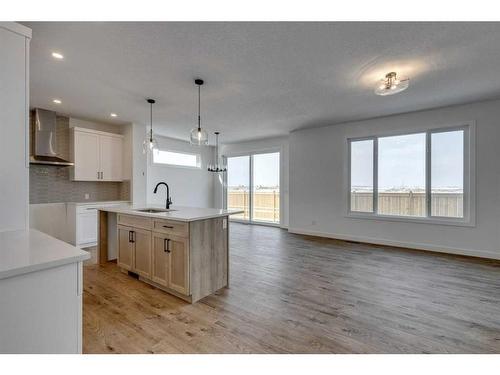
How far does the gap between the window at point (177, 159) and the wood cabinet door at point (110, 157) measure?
108 cm

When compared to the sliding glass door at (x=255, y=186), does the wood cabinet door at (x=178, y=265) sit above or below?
below

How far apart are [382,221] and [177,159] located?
19.1 feet

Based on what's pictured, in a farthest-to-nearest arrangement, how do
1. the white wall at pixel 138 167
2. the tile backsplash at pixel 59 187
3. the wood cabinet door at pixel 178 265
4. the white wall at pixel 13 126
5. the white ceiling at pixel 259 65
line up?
the white wall at pixel 138 167
the tile backsplash at pixel 59 187
the wood cabinet door at pixel 178 265
the white ceiling at pixel 259 65
the white wall at pixel 13 126

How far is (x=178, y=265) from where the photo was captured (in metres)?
2.57

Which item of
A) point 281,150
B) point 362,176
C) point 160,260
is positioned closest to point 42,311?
point 160,260

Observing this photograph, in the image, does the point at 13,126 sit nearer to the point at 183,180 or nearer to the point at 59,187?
the point at 59,187

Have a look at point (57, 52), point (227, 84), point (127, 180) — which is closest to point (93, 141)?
point (127, 180)

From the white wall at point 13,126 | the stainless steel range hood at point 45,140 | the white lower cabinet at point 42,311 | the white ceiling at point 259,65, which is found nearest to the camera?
the white lower cabinet at point 42,311

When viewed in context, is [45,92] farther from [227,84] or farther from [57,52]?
[227,84]

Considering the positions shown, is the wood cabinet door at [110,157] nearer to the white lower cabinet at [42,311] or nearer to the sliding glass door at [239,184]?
the sliding glass door at [239,184]

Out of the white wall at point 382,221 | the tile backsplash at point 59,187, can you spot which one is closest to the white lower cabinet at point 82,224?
the tile backsplash at point 59,187

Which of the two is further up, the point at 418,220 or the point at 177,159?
the point at 177,159

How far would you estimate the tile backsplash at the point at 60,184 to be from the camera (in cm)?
455
